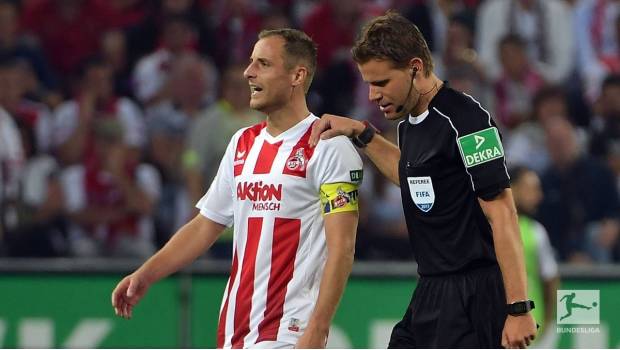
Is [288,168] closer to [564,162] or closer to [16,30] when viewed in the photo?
[564,162]

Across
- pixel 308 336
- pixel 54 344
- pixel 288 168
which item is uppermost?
pixel 288 168

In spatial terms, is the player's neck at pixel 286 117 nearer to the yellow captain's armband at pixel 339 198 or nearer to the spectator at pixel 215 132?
the yellow captain's armband at pixel 339 198

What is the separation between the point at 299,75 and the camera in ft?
18.3

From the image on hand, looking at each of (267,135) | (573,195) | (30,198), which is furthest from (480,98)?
(267,135)

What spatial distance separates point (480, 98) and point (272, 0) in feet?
7.33

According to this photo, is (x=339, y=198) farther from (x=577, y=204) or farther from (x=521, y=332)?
(x=577, y=204)

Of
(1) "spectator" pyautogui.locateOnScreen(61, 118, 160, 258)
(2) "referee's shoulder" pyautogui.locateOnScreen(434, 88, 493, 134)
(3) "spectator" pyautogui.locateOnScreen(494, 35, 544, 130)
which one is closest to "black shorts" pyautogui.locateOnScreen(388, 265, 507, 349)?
(2) "referee's shoulder" pyautogui.locateOnScreen(434, 88, 493, 134)

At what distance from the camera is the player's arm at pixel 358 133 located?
538 centimetres

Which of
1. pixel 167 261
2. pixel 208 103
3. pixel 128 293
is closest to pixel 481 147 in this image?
pixel 167 261

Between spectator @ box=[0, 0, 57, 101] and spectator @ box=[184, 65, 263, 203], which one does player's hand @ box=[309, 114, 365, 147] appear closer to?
spectator @ box=[184, 65, 263, 203]

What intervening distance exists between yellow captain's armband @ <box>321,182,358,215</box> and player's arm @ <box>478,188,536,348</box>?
0.65m

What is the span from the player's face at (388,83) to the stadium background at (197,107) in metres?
4.07

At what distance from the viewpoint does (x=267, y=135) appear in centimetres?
563

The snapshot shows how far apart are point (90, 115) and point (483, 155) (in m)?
6.80
